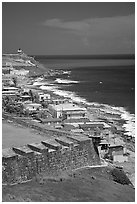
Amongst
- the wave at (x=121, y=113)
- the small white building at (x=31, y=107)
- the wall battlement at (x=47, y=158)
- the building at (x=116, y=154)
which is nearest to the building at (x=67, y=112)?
the small white building at (x=31, y=107)

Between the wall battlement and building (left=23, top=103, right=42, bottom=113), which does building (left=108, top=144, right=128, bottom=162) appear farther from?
building (left=23, top=103, right=42, bottom=113)

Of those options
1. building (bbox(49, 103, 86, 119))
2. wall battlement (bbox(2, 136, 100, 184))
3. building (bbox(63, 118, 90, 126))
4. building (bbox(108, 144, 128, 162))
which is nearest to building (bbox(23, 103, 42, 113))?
building (bbox(49, 103, 86, 119))

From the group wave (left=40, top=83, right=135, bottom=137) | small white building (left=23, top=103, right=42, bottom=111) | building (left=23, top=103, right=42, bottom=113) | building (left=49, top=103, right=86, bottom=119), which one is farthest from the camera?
small white building (left=23, top=103, right=42, bottom=111)

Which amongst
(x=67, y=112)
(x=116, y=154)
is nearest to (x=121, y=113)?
(x=67, y=112)

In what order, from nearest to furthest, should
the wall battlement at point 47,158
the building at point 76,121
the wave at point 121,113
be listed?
the wall battlement at point 47,158
the building at point 76,121
the wave at point 121,113

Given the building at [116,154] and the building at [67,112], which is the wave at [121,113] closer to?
the building at [67,112]

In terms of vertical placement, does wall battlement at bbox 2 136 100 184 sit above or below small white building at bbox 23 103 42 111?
below

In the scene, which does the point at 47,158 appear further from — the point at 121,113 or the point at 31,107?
the point at 121,113

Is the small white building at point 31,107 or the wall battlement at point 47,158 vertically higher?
the small white building at point 31,107

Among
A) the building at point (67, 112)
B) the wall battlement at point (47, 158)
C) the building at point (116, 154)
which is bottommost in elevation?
the building at point (116, 154)
